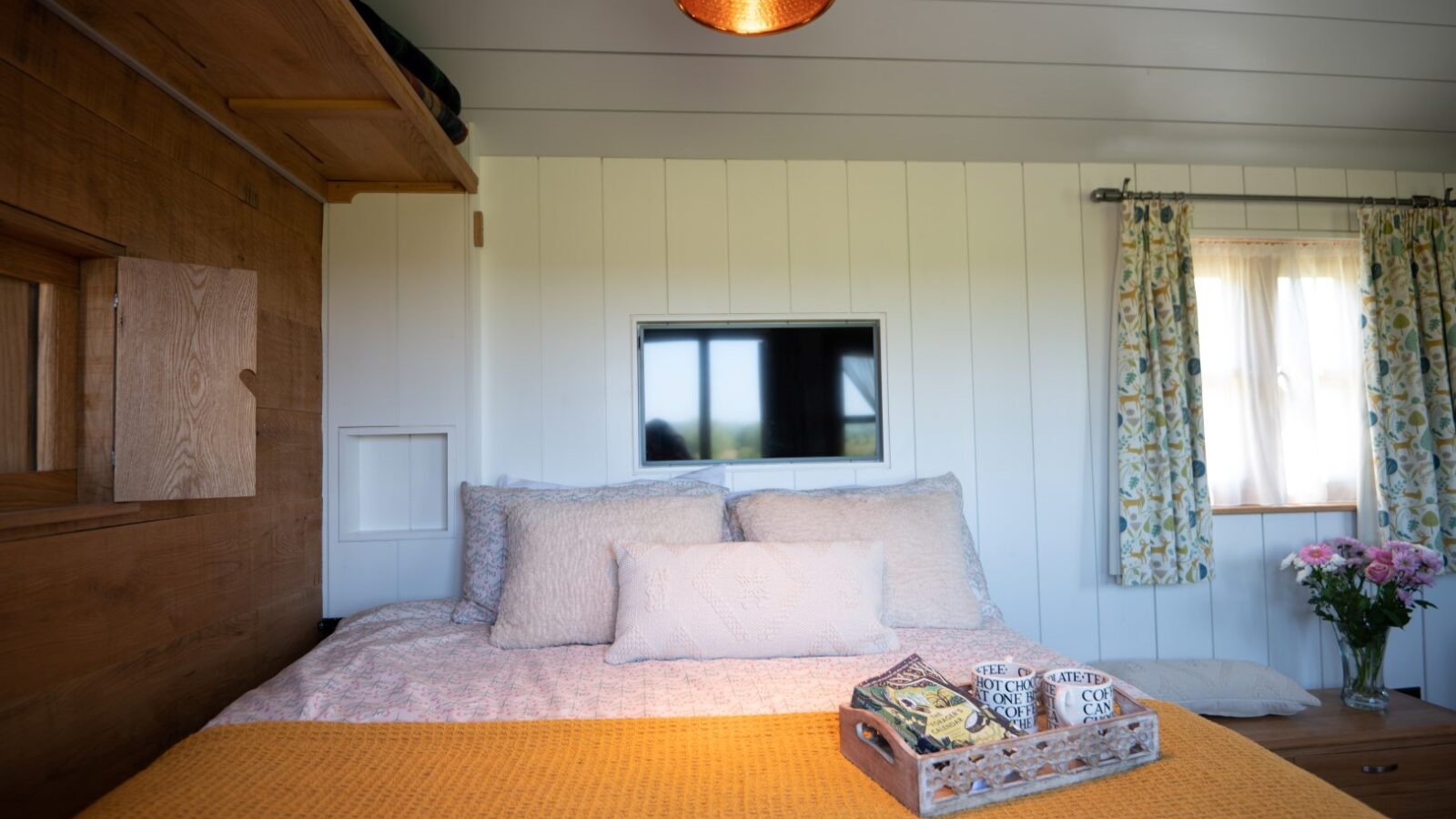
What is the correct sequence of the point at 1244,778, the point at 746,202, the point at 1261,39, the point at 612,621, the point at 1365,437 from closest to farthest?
1. the point at 1244,778
2. the point at 612,621
3. the point at 1261,39
4. the point at 746,202
5. the point at 1365,437

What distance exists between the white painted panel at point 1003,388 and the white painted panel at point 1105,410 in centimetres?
15

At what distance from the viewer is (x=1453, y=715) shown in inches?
83.7

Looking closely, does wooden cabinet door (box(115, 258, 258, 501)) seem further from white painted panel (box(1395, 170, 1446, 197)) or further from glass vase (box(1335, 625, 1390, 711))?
white painted panel (box(1395, 170, 1446, 197))

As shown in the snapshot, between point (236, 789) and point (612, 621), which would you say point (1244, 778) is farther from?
point (236, 789)

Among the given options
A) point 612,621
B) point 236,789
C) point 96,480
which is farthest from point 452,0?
point 236,789

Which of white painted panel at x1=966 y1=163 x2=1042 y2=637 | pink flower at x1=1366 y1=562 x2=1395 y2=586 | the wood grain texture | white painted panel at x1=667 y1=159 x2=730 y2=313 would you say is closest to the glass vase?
pink flower at x1=1366 y1=562 x2=1395 y2=586

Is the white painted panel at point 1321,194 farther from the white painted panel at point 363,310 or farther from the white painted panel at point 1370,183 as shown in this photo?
the white painted panel at point 363,310

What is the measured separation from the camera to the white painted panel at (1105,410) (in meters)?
2.51

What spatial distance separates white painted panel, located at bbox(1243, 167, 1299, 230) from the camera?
262cm

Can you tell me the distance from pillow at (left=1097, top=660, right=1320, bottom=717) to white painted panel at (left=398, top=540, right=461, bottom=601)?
1951mm

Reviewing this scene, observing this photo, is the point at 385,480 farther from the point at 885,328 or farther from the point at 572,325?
the point at 885,328

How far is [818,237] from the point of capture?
246 centimetres

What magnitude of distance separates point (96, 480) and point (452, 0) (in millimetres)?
1255

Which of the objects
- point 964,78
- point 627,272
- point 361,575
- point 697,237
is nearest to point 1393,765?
point 964,78
